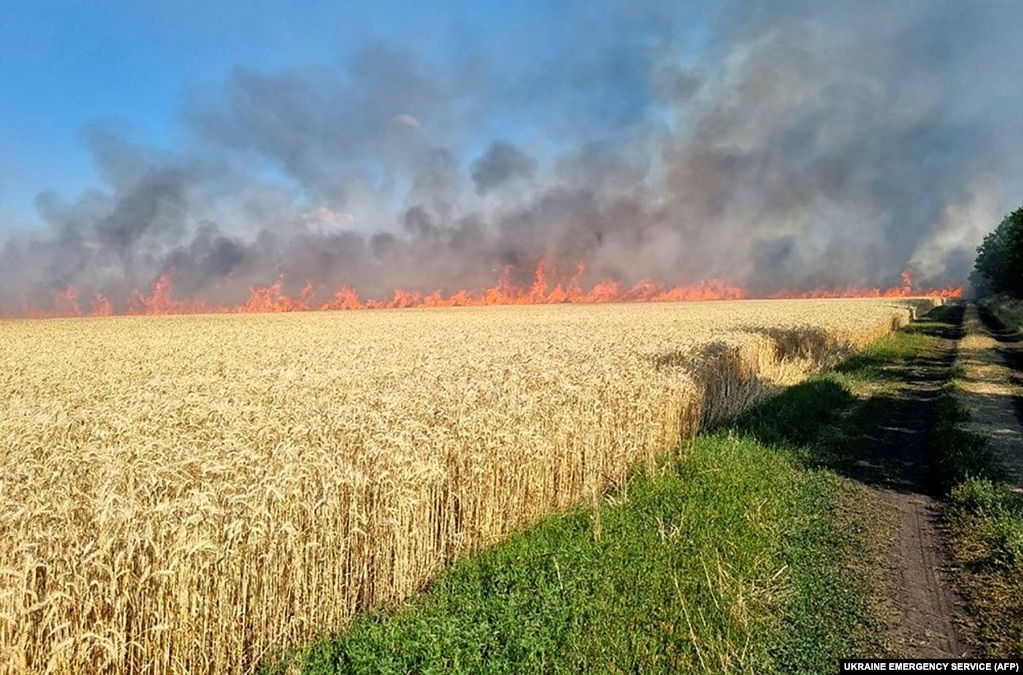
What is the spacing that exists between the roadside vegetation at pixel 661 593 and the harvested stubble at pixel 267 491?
0.48 metres

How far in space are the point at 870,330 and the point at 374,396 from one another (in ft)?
118

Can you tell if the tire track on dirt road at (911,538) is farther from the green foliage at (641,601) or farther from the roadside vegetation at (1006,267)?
the roadside vegetation at (1006,267)

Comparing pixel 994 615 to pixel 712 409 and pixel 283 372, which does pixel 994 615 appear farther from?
pixel 283 372

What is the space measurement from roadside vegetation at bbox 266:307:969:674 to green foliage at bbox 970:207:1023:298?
54199 mm

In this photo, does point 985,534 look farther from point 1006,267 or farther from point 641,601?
point 1006,267

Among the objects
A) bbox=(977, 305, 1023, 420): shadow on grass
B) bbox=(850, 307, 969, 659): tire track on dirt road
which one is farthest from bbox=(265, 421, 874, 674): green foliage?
bbox=(977, 305, 1023, 420): shadow on grass

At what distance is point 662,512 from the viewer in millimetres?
8477

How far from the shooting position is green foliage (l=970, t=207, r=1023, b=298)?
159ft

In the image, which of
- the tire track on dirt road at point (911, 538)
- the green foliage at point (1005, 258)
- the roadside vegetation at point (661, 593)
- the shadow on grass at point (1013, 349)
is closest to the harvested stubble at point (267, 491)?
the roadside vegetation at point (661, 593)

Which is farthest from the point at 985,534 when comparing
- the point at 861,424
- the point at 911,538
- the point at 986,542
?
the point at 861,424

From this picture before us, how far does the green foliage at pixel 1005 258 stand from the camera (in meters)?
48.4

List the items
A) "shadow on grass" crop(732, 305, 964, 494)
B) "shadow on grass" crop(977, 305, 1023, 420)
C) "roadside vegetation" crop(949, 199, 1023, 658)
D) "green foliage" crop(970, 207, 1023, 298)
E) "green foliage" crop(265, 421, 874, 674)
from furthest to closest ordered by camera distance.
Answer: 1. "green foliage" crop(970, 207, 1023, 298)
2. "shadow on grass" crop(977, 305, 1023, 420)
3. "shadow on grass" crop(732, 305, 964, 494)
4. "roadside vegetation" crop(949, 199, 1023, 658)
5. "green foliage" crop(265, 421, 874, 674)

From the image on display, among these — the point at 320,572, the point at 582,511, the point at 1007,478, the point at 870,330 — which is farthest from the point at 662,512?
the point at 870,330

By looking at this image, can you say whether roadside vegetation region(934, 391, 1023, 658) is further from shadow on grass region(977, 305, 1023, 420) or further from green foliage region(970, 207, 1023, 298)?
green foliage region(970, 207, 1023, 298)
